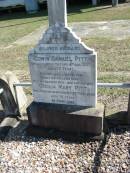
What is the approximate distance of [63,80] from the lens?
13.3ft

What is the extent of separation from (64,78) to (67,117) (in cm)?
55

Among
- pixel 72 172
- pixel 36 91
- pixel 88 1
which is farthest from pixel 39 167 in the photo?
pixel 88 1

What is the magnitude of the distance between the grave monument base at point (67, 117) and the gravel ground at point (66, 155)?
0.70 ft

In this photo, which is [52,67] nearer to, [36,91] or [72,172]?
[36,91]

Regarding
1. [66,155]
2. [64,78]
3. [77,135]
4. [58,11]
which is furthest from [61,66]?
[66,155]

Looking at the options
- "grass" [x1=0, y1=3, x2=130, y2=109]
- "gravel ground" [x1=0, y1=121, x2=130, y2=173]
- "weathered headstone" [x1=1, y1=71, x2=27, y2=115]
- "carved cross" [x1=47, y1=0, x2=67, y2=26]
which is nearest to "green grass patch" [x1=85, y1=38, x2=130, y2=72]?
"grass" [x1=0, y1=3, x2=130, y2=109]

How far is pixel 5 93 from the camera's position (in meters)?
4.59

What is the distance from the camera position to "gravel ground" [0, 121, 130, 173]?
11.7 feet

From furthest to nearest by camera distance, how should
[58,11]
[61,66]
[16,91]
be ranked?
[16,91] → [61,66] → [58,11]

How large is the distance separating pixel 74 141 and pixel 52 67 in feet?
3.49

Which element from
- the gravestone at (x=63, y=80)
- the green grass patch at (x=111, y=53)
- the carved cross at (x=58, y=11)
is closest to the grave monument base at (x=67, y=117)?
the gravestone at (x=63, y=80)

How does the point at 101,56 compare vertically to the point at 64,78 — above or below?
below

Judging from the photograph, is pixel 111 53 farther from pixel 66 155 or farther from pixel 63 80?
pixel 66 155

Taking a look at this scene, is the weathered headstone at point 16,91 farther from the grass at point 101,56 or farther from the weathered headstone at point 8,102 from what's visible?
the grass at point 101,56
